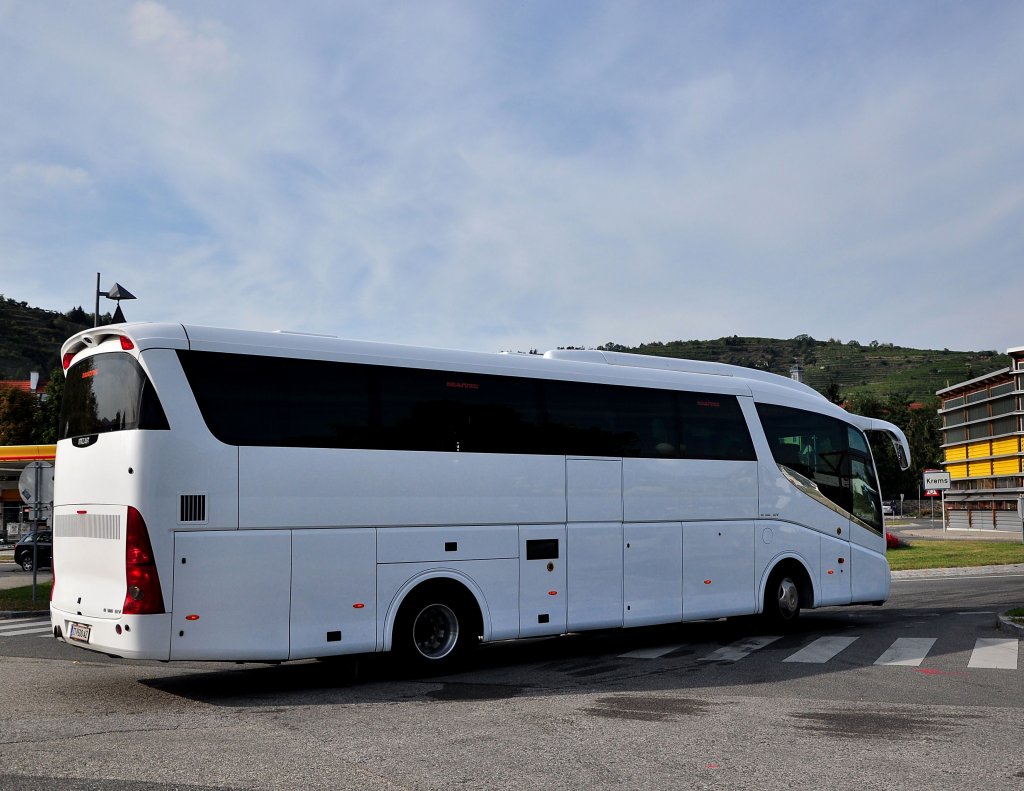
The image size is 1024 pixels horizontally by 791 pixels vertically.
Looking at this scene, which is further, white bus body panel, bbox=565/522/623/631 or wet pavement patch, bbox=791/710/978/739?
white bus body panel, bbox=565/522/623/631

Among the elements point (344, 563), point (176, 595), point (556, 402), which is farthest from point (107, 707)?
point (556, 402)

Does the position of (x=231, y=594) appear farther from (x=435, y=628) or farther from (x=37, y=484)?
(x=37, y=484)

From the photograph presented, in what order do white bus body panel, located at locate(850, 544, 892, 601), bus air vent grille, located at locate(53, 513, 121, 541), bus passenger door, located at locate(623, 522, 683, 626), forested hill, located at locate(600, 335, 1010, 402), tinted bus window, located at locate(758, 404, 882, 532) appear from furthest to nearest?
1. forested hill, located at locate(600, 335, 1010, 402)
2. white bus body panel, located at locate(850, 544, 892, 601)
3. tinted bus window, located at locate(758, 404, 882, 532)
4. bus passenger door, located at locate(623, 522, 683, 626)
5. bus air vent grille, located at locate(53, 513, 121, 541)

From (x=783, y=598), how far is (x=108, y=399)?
959cm

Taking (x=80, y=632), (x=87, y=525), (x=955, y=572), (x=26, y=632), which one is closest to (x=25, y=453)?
(x=26, y=632)

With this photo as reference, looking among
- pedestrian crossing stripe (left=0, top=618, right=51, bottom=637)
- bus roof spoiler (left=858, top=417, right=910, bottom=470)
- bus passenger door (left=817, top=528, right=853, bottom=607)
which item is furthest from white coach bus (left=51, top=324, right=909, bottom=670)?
pedestrian crossing stripe (left=0, top=618, right=51, bottom=637)

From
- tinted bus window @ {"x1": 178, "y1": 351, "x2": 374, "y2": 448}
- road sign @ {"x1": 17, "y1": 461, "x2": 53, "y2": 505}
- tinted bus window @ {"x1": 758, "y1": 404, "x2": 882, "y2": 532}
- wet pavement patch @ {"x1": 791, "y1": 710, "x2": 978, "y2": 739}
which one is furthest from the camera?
road sign @ {"x1": 17, "y1": 461, "x2": 53, "y2": 505}

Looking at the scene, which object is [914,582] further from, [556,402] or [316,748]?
[316,748]

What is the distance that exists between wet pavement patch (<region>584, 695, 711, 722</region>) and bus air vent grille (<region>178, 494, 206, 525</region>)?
12.5ft

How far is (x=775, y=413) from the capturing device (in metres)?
14.6

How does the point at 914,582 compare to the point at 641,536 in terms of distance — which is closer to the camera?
the point at 641,536

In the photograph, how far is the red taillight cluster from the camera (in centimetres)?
877

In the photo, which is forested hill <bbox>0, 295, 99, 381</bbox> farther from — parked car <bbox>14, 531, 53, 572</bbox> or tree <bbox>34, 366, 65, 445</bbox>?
parked car <bbox>14, 531, 53, 572</bbox>

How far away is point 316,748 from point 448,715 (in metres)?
1.56
